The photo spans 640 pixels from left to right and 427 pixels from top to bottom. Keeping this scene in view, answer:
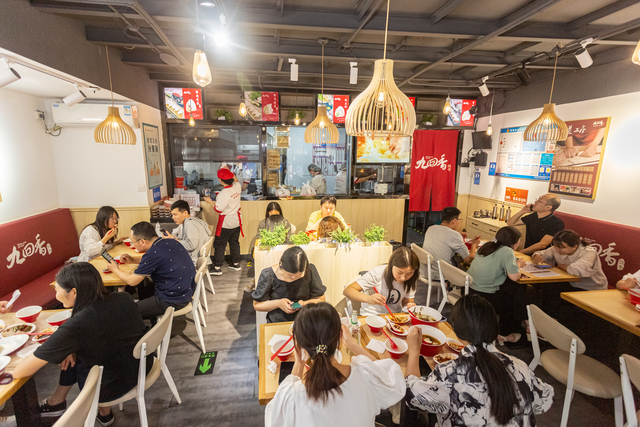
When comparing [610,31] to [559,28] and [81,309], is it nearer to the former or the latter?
[559,28]

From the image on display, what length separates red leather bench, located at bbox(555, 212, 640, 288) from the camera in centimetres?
384

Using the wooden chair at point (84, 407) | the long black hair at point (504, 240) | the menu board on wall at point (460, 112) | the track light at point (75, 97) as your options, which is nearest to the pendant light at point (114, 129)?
the track light at point (75, 97)

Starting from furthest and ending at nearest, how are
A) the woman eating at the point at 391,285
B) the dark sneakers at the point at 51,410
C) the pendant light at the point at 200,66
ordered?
the woman eating at the point at 391,285, the dark sneakers at the point at 51,410, the pendant light at the point at 200,66

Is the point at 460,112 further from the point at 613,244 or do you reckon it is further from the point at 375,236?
the point at 375,236

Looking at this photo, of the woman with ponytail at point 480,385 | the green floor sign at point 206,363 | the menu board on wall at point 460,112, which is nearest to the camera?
the woman with ponytail at point 480,385

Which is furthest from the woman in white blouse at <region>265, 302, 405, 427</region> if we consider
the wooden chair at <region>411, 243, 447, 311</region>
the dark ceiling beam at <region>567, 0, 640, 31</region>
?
the dark ceiling beam at <region>567, 0, 640, 31</region>

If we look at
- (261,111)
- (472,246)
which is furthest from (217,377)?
(261,111)

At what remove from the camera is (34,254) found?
3.82 m

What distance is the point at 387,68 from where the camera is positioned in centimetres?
197

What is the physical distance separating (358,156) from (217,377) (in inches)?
198

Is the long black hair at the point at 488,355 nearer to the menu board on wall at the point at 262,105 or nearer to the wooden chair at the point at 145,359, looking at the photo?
the wooden chair at the point at 145,359

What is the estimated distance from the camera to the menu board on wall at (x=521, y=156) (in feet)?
17.0

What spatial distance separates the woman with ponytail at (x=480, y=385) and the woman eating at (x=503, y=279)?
1760 mm

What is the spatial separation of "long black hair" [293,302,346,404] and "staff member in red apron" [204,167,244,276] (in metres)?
4.05
